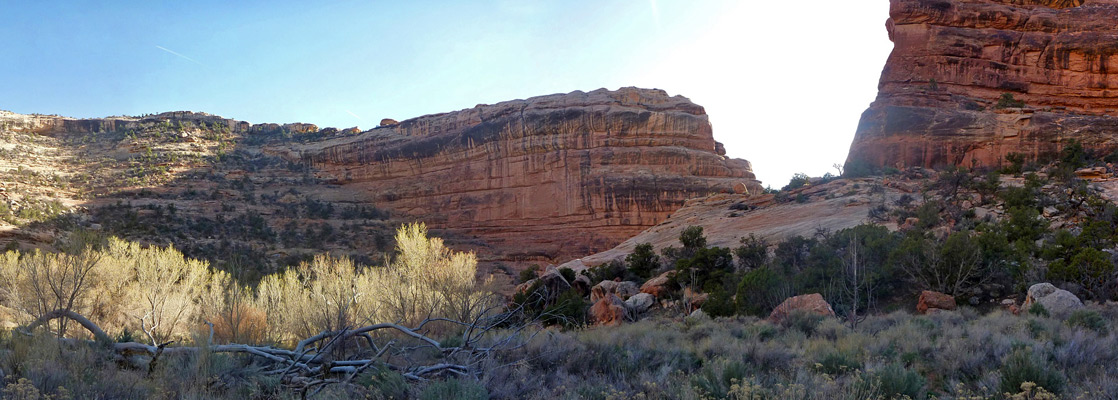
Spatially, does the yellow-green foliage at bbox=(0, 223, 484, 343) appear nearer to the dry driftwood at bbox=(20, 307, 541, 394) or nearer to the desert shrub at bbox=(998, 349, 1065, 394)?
the dry driftwood at bbox=(20, 307, 541, 394)

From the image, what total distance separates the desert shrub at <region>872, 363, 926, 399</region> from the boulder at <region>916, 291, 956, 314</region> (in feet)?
23.9

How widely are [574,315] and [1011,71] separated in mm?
34778

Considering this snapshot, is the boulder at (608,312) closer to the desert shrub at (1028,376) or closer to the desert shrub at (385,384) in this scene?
the desert shrub at (385,384)

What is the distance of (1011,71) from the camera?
33.8 metres

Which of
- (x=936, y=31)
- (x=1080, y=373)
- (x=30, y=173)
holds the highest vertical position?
(x=936, y=31)

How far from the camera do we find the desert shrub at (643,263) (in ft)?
71.7

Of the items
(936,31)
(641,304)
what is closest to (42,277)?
(641,304)

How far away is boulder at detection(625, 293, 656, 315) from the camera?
16141mm

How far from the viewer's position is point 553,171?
44.8 metres

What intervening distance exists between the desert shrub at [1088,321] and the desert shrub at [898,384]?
436cm

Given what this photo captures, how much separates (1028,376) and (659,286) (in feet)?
43.7

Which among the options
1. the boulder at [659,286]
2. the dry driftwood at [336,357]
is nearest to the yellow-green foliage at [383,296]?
the dry driftwood at [336,357]

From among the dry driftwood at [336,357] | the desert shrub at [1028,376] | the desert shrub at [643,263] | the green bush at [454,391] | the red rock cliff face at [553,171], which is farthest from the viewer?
the red rock cliff face at [553,171]

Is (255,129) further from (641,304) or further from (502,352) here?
(502,352)
